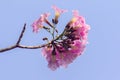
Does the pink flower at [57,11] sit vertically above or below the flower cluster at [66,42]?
above

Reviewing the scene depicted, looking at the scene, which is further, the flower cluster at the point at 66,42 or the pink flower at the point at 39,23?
the pink flower at the point at 39,23

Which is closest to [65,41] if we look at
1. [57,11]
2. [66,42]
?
[66,42]

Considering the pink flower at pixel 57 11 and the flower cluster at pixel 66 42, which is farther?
the pink flower at pixel 57 11

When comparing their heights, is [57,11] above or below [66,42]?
above

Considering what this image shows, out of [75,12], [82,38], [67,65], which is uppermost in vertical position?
[75,12]

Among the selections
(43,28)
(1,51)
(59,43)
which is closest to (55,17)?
(43,28)

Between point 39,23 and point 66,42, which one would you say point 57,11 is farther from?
point 66,42

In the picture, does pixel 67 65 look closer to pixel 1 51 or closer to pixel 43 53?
pixel 43 53
